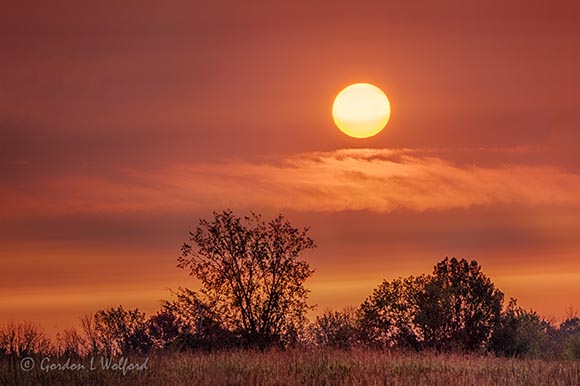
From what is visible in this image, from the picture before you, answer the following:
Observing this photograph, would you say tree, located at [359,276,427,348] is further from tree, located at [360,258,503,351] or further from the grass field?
the grass field

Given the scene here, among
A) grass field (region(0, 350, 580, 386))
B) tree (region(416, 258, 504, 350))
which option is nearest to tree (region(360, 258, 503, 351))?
tree (region(416, 258, 504, 350))

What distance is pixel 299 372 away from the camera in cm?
3120

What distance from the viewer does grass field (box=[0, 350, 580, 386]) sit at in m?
28.7

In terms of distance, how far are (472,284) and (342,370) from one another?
32.0 m

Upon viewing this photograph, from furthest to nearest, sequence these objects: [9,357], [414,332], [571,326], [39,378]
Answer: [571,326] < [414,332] < [9,357] < [39,378]

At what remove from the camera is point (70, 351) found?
107 ft

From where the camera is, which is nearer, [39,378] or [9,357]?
[39,378]

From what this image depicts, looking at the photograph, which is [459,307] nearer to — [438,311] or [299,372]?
[438,311]

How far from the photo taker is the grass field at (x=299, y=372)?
28719 millimetres

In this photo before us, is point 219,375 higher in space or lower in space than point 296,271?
lower

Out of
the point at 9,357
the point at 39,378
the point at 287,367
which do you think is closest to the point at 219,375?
the point at 287,367

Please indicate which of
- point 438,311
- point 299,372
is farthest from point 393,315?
point 299,372

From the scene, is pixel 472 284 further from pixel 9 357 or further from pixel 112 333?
pixel 9 357

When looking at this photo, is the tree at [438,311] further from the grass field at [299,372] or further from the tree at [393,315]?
the grass field at [299,372]
